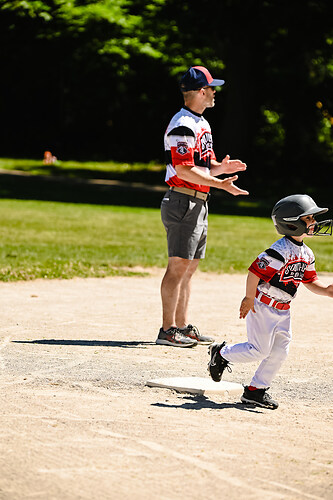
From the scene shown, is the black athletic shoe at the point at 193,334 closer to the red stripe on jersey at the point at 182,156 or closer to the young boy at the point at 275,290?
the red stripe on jersey at the point at 182,156

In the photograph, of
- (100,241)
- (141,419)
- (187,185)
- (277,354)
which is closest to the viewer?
(141,419)

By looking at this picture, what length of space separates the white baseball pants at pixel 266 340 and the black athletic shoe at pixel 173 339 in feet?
5.89

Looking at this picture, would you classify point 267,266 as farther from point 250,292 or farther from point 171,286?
point 171,286

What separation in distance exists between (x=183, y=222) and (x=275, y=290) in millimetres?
2038

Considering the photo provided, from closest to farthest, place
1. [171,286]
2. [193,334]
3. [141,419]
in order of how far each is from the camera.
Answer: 1. [141,419]
2. [171,286]
3. [193,334]

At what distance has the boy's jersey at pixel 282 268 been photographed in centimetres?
561

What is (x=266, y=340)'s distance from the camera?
566cm

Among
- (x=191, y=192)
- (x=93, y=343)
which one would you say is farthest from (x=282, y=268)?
(x=93, y=343)

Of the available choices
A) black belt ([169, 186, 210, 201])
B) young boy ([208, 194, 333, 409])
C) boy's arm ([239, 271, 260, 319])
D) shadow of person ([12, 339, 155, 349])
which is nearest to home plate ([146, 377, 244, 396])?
young boy ([208, 194, 333, 409])

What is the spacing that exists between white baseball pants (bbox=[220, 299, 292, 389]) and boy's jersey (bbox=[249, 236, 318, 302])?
0.12m

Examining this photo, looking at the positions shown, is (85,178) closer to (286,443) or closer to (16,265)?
(16,265)

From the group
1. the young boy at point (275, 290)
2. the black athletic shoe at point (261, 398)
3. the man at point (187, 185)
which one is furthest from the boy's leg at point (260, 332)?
the man at point (187, 185)

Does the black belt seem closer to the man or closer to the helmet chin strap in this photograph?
the man

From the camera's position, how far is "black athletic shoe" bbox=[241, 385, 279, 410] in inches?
221
